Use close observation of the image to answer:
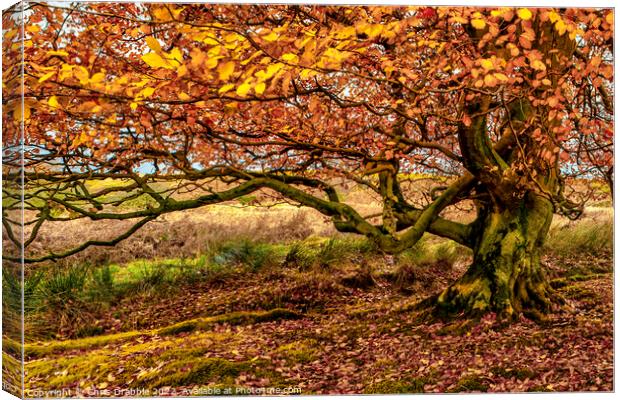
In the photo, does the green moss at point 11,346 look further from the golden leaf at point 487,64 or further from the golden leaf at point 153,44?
the golden leaf at point 487,64

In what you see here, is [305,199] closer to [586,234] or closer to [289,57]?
[289,57]

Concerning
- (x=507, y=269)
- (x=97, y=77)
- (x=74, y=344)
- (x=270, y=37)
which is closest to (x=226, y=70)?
(x=270, y=37)

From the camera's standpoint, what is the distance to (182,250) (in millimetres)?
6211

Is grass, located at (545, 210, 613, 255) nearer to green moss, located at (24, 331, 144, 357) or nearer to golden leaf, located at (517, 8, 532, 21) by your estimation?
golden leaf, located at (517, 8, 532, 21)

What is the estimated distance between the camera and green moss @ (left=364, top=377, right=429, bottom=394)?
6.20 m

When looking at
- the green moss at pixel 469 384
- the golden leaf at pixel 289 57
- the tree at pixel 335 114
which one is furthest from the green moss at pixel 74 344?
the green moss at pixel 469 384

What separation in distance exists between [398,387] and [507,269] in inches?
61.8

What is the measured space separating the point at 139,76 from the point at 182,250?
153cm

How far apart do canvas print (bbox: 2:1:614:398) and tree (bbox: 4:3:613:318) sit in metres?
0.02

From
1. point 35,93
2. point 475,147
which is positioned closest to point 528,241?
point 475,147

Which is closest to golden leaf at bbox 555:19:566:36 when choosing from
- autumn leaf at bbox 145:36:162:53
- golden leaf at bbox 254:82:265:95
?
golden leaf at bbox 254:82:265:95

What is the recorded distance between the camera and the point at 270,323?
247 inches

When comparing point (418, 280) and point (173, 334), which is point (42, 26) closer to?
point (173, 334)

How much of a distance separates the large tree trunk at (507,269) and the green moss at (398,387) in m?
0.69
